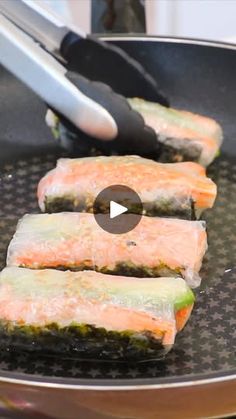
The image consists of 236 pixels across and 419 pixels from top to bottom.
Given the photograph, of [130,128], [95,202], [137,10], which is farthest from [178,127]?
[137,10]

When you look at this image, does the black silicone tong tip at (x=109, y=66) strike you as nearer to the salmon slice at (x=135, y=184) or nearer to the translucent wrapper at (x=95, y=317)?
the salmon slice at (x=135, y=184)

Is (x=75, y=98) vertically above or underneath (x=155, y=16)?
above

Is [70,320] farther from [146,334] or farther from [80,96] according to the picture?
[80,96]

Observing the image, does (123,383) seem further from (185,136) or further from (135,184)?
(185,136)

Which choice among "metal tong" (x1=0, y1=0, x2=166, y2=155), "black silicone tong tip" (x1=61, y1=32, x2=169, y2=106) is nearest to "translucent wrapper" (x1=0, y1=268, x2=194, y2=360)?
"metal tong" (x1=0, y1=0, x2=166, y2=155)

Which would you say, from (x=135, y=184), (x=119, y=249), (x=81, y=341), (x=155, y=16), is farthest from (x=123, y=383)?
(x=155, y=16)

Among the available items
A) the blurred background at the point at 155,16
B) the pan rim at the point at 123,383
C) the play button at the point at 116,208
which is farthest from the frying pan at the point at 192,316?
the blurred background at the point at 155,16
